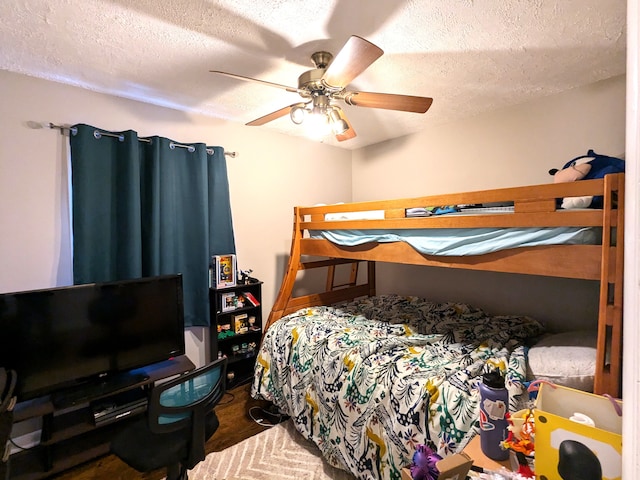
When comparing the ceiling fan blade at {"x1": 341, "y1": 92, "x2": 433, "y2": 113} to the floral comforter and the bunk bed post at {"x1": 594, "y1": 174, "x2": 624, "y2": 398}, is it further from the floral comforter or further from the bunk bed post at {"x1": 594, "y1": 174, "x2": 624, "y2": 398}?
the floral comforter

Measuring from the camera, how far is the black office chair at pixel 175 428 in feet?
4.42

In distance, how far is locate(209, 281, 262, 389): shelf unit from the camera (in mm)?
2609

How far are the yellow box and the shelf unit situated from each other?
217cm

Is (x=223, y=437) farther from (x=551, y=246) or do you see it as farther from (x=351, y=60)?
(x=351, y=60)

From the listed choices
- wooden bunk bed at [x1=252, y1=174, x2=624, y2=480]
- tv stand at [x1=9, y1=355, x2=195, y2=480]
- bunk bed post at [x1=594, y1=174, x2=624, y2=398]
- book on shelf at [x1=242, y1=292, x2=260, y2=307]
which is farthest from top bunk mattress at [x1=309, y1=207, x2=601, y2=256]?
A: tv stand at [x1=9, y1=355, x2=195, y2=480]

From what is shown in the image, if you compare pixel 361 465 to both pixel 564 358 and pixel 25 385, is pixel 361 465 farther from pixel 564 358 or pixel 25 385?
pixel 25 385

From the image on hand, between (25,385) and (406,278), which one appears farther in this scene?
(406,278)

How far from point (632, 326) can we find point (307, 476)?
1906 millimetres

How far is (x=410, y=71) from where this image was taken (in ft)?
6.40

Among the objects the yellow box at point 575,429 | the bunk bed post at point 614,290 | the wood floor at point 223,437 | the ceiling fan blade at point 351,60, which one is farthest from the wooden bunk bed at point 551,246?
the wood floor at point 223,437

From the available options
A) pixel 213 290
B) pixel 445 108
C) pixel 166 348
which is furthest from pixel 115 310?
pixel 445 108

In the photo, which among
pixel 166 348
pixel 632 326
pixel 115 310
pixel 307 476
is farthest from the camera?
pixel 166 348

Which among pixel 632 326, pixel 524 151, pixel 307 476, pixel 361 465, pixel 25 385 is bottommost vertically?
pixel 307 476

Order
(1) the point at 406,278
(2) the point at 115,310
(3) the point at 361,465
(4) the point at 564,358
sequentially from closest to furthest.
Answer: (4) the point at 564,358, (3) the point at 361,465, (2) the point at 115,310, (1) the point at 406,278
